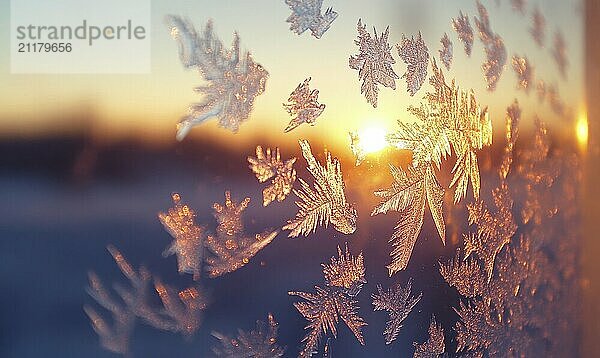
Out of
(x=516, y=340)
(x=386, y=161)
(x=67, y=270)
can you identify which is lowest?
(x=516, y=340)

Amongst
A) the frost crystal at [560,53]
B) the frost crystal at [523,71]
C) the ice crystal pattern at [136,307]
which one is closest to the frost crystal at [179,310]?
the ice crystal pattern at [136,307]

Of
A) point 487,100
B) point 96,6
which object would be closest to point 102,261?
point 96,6

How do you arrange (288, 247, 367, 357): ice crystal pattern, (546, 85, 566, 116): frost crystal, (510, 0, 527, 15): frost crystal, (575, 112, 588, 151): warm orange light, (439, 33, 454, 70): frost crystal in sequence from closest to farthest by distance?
(288, 247, 367, 357): ice crystal pattern, (439, 33, 454, 70): frost crystal, (510, 0, 527, 15): frost crystal, (546, 85, 566, 116): frost crystal, (575, 112, 588, 151): warm orange light

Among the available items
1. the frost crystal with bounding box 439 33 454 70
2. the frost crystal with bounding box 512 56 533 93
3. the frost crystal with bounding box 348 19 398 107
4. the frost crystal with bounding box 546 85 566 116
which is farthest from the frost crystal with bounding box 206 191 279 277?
the frost crystal with bounding box 546 85 566 116

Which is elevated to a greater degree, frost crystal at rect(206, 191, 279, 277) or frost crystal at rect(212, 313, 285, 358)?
frost crystal at rect(206, 191, 279, 277)

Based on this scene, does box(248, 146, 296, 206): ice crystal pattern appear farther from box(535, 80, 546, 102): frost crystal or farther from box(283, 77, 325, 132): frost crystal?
box(535, 80, 546, 102): frost crystal

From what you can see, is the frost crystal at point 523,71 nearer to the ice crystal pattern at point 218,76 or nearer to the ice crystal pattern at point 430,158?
the ice crystal pattern at point 430,158

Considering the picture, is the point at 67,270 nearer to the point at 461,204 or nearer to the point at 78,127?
the point at 78,127
